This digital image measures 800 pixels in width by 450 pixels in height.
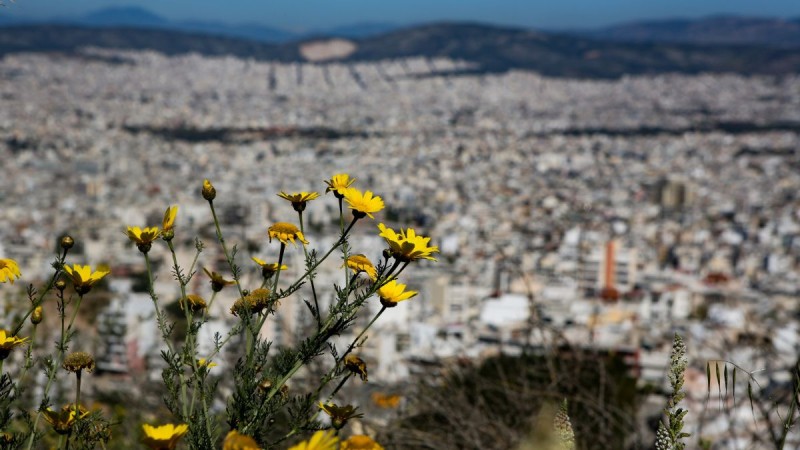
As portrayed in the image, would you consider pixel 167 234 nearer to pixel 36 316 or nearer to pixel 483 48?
pixel 36 316

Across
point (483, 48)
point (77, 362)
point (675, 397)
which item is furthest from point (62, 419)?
point (483, 48)

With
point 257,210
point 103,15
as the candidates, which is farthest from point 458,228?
point 103,15

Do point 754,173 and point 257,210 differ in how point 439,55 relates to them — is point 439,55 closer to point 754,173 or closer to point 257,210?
point 754,173

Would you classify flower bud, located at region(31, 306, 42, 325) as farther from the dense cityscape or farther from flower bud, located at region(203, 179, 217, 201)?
the dense cityscape

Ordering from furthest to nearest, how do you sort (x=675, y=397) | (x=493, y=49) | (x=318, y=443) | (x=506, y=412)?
(x=493, y=49)
(x=506, y=412)
(x=675, y=397)
(x=318, y=443)

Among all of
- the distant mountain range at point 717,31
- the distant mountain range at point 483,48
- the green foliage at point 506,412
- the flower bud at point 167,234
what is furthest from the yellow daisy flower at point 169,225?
the distant mountain range at point 717,31

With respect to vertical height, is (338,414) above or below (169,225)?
below

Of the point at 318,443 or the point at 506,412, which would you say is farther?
the point at 506,412
